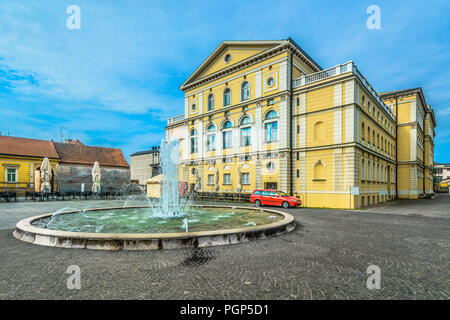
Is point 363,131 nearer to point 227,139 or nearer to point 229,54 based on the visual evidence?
point 227,139

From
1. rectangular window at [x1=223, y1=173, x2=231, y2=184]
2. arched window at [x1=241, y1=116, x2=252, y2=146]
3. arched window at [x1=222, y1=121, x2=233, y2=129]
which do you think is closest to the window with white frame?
arched window at [x1=241, y1=116, x2=252, y2=146]

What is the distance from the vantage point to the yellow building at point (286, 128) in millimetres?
20672

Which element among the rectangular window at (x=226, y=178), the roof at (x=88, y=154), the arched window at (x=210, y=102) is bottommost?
the rectangular window at (x=226, y=178)

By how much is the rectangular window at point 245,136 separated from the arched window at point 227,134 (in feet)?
5.55

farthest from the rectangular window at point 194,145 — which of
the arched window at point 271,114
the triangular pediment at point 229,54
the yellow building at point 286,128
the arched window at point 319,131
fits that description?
the arched window at point 319,131

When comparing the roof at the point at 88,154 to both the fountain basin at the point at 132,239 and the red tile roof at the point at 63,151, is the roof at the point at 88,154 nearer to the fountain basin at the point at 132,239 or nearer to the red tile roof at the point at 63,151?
the red tile roof at the point at 63,151

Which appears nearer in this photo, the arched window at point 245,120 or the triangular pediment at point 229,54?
the triangular pediment at point 229,54

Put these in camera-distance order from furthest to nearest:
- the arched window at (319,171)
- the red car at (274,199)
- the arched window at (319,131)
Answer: the arched window at (319,131) → the arched window at (319,171) → the red car at (274,199)

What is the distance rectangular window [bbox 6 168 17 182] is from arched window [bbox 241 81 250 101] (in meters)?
35.4

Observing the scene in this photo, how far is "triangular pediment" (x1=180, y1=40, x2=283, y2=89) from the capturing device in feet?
85.3

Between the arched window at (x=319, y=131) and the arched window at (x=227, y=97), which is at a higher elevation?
the arched window at (x=227, y=97)
